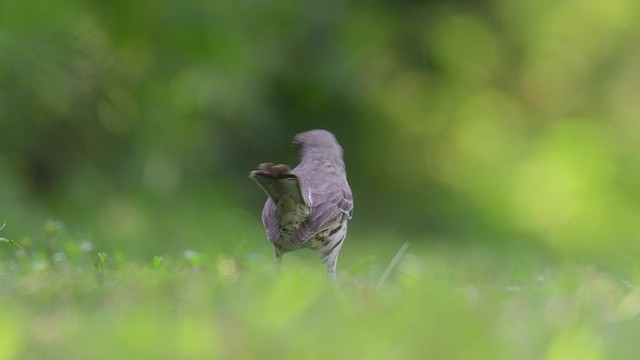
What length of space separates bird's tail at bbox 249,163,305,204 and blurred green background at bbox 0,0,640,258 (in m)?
3.99

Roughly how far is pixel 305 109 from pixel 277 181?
678cm

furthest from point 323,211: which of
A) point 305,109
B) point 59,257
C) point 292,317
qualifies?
point 305,109

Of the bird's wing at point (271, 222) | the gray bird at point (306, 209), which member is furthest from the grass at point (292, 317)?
the bird's wing at point (271, 222)

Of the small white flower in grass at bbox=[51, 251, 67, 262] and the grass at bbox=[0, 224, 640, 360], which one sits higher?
the grass at bbox=[0, 224, 640, 360]

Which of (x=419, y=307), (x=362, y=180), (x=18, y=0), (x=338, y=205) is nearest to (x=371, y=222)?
(x=362, y=180)

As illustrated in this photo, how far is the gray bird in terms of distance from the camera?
25.9 feet

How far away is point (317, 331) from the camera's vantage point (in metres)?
5.22

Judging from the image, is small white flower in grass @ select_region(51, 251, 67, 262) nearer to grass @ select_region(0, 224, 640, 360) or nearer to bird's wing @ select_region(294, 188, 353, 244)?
grass @ select_region(0, 224, 640, 360)

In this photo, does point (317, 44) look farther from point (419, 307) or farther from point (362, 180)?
point (419, 307)

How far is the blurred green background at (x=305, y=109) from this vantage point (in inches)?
502

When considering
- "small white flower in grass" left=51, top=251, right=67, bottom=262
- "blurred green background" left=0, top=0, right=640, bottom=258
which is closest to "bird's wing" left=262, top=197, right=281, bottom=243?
"small white flower in grass" left=51, top=251, right=67, bottom=262

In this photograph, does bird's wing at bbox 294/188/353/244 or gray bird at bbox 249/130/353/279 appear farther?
bird's wing at bbox 294/188/353/244

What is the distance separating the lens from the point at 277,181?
25.7 feet

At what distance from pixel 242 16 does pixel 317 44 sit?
1100mm
